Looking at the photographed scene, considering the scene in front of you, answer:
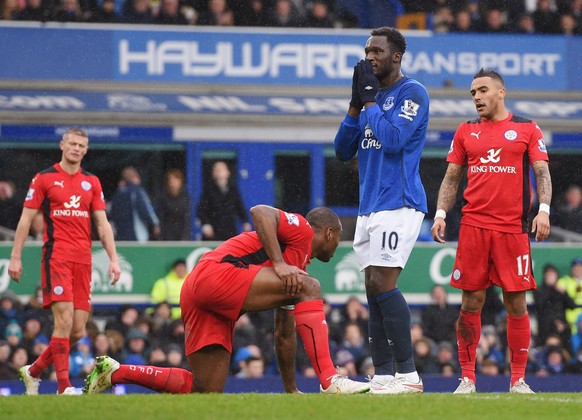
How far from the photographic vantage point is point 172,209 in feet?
55.9

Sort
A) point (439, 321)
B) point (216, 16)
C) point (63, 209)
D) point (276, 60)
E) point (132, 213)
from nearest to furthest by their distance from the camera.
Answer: point (63, 209)
point (439, 321)
point (132, 213)
point (276, 60)
point (216, 16)

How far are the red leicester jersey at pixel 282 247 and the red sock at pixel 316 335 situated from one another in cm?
34

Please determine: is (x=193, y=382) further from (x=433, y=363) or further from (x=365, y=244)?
(x=433, y=363)

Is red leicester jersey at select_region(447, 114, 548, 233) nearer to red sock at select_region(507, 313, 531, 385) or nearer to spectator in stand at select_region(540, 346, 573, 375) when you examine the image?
red sock at select_region(507, 313, 531, 385)

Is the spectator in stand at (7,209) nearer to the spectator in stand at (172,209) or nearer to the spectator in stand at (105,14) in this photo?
the spectator in stand at (172,209)

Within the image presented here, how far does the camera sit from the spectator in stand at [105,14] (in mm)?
17969

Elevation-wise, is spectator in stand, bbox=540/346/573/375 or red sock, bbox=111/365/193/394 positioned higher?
red sock, bbox=111/365/193/394

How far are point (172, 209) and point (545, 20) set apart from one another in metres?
6.67

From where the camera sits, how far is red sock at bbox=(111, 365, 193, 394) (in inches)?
339

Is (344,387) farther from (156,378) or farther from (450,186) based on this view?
(450,186)

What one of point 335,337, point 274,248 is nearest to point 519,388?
point 274,248

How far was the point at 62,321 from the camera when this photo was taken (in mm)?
11203

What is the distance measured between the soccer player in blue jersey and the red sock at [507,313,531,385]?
0.90 meters

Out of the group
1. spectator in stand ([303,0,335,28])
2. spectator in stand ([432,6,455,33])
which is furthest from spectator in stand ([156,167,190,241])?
spectator in stand ([432,6,455,33])
